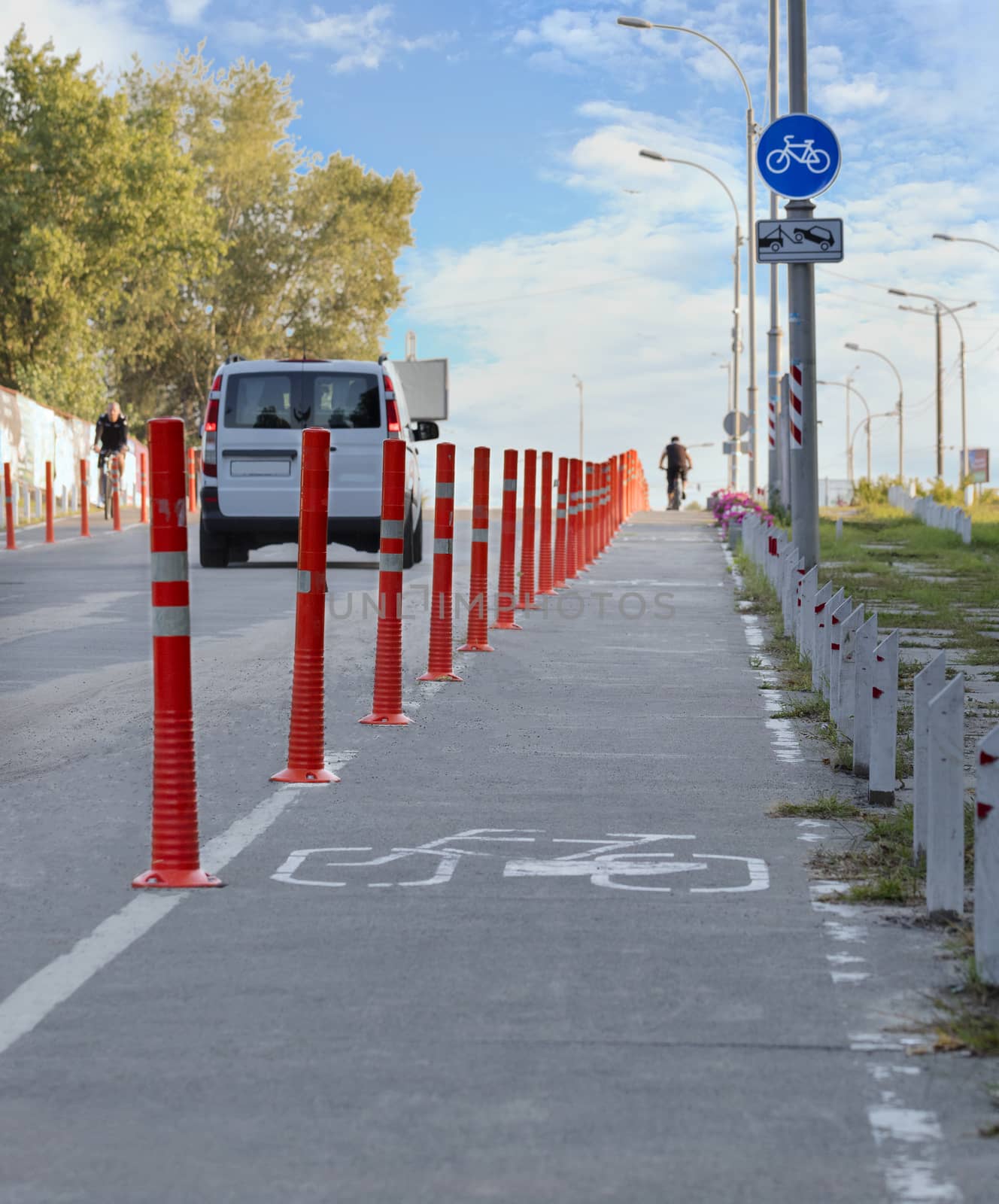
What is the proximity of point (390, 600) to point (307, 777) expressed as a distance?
242 cm

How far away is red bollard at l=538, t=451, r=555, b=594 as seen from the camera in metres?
21.2

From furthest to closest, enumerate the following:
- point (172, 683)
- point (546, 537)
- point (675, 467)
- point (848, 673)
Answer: point (675, 467) < point (546, 537) < point (848, 673) < point (172, 683)

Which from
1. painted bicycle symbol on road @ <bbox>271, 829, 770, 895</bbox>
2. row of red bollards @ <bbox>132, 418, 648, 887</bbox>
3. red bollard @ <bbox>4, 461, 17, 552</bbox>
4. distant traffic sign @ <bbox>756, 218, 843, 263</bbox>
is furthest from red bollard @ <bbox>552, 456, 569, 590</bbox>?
painted bicycle symbol on road @ <bbox>271, 829, 770, 895</bbox>

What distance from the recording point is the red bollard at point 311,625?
8602 millimetres

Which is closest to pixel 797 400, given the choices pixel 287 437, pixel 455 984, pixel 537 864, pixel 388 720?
pixel 287 437

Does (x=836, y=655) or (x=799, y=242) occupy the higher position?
(x=799, y=242)

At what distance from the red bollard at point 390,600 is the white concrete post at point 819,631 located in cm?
229

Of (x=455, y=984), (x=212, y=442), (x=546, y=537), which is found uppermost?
(x=212, y=442)

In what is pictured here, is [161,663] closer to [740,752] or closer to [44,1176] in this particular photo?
[44,1176]

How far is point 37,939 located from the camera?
18.7ft

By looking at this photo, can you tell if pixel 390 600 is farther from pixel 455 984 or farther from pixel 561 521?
pixel 561 521

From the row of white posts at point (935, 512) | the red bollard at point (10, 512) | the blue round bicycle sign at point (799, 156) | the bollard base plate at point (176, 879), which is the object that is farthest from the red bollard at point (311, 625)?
the row of white posts at point (935, 512)

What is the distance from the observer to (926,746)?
6.24 m

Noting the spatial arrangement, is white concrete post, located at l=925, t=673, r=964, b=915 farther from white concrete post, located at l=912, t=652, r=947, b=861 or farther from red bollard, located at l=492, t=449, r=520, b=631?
red bollard, located at l=492, t=449, r=520, b=631
